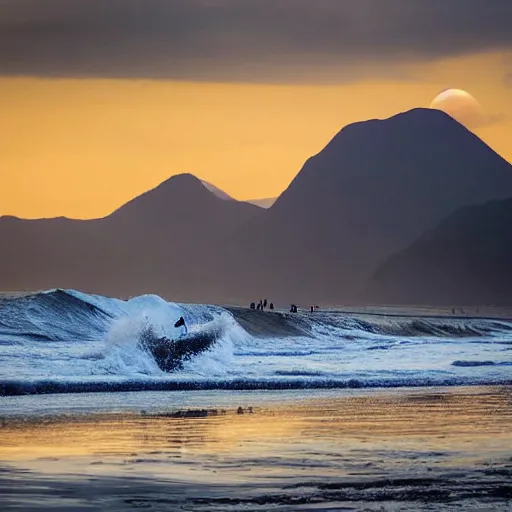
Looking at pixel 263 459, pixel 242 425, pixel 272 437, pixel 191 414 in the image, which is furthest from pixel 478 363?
pixel 263 459

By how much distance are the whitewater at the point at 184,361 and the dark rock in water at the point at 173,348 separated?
0.19 m

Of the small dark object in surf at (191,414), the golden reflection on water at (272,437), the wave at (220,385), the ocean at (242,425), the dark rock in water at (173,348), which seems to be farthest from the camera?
the dark rock in water at (173,348)

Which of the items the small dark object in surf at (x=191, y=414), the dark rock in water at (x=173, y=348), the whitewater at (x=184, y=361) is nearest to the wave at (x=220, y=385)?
the whitewater at (x=184, y=361)

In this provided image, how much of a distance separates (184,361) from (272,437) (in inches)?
605

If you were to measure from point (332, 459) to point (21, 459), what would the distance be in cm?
410

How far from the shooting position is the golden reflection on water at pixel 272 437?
18.1 metres

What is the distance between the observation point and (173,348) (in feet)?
119

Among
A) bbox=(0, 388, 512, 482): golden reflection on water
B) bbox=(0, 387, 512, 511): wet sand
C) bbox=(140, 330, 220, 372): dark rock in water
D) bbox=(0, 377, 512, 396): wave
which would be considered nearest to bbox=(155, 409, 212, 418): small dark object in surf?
bbox=(0, 387, 512, 511): wet sand

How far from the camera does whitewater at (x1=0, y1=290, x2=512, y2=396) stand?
3145cm

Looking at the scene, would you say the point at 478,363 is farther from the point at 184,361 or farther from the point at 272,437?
the point at 272,437

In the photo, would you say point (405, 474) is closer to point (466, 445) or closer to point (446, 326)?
point (466, 445)

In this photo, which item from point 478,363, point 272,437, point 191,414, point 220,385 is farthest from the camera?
point 478,363

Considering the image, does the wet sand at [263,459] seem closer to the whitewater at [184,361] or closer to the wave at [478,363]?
the whitewater at [184,361]

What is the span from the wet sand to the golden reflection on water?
0.06 feet
